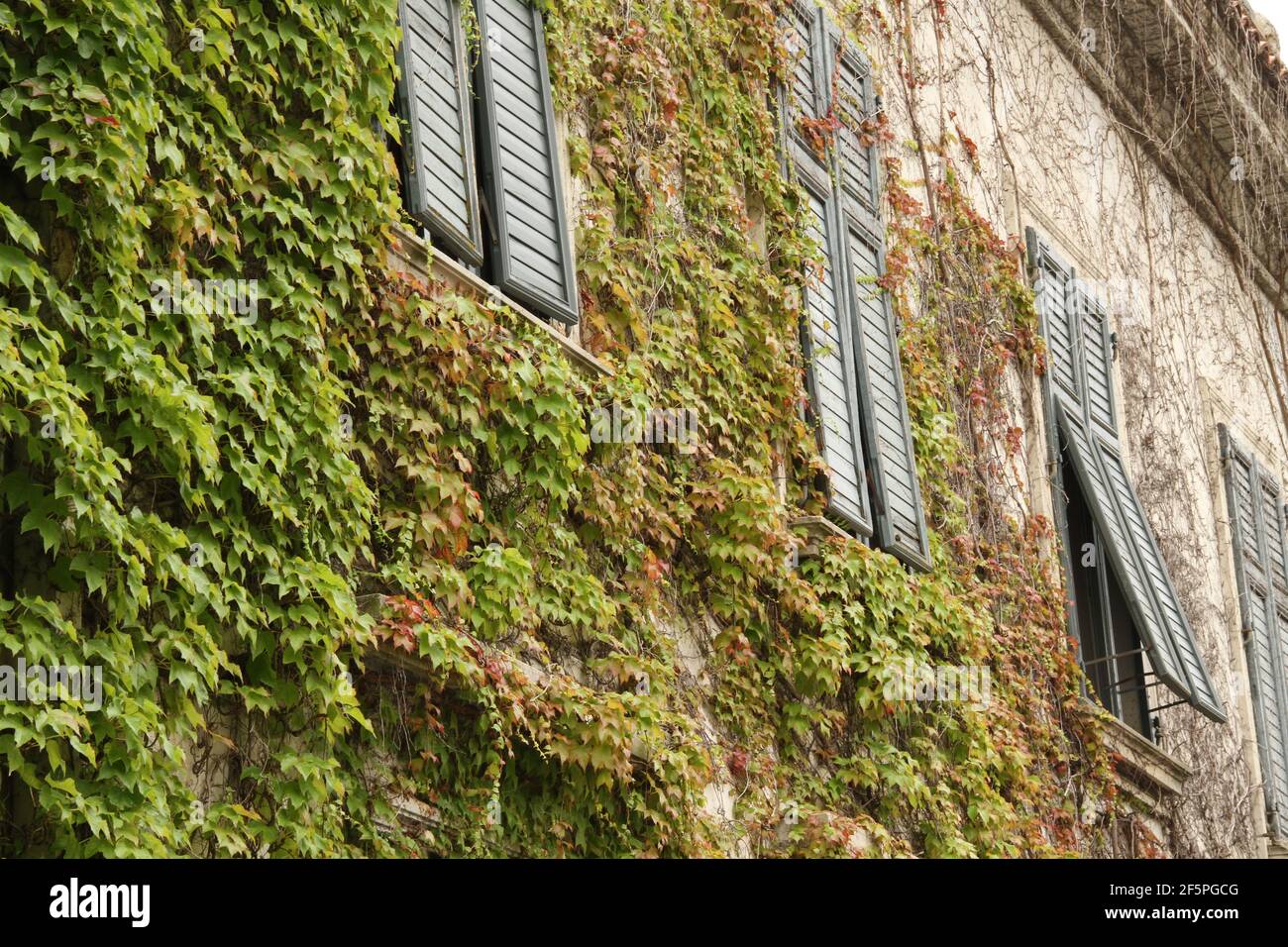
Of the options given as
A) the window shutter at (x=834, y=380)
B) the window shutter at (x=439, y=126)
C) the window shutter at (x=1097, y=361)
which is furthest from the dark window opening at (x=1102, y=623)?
the window shutter at (x=439, y=126)

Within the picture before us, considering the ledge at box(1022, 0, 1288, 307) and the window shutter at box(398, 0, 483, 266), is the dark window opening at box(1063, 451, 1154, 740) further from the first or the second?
the window shutter at box(398, 0, 483, 266)

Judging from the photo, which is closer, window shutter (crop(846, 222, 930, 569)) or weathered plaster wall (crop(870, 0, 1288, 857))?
window shutter (crop(846, 222, 930, 569))

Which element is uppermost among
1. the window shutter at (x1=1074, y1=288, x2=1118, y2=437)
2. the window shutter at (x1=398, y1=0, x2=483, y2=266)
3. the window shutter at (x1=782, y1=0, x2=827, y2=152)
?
the window shutter at (x1=782, y1=0, x2=827, y2=152)

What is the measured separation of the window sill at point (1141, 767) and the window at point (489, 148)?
486cm

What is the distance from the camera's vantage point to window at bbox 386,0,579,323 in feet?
22.6

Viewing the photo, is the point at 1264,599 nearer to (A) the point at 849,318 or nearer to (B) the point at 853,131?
(B) the point at 853,131

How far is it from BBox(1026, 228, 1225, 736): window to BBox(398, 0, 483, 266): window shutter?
5517mm

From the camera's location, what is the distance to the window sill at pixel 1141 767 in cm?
1112

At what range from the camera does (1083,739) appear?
10.8m

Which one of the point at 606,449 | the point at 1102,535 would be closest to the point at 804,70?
the point at 606,449

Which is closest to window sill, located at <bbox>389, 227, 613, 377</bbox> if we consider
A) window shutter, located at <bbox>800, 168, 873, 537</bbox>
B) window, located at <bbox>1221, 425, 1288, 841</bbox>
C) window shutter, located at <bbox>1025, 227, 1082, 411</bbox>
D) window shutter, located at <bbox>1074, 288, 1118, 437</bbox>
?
window shutter, located at <bbox>800, 168, 873, 537</bbox>

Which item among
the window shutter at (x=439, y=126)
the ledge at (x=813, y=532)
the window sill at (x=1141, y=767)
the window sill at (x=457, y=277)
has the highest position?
the window shutter at (x=439, y=126)

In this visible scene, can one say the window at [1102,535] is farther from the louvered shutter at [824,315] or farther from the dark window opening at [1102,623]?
the louvered shutter at [824,315]
